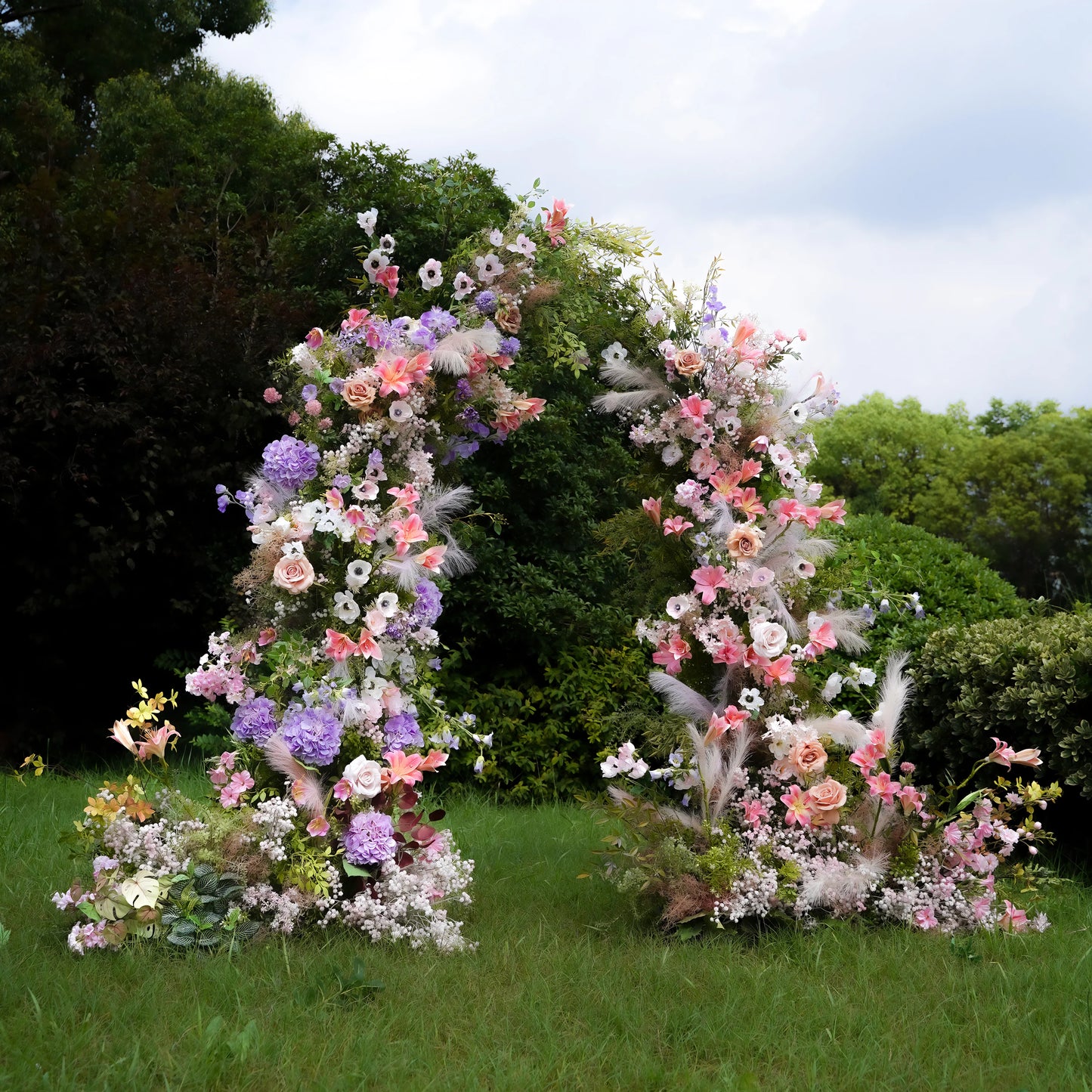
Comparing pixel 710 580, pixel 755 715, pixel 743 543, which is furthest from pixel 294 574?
pixel 755 715

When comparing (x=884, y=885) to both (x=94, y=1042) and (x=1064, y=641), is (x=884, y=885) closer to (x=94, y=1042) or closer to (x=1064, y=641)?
(x=1064, y=641)

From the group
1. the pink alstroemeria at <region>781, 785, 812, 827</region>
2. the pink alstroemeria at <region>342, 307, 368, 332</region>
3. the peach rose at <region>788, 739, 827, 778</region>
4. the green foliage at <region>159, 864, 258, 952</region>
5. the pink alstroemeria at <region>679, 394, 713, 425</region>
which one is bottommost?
the green foliage at <region>159, 864, 258, 952</region>

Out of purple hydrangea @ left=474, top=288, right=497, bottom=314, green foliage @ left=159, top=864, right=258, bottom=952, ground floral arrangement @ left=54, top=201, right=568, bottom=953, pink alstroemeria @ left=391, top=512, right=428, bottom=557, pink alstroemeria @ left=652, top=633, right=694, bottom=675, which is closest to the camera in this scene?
green foliage @ left=159, top=864, right=258, bottom=952

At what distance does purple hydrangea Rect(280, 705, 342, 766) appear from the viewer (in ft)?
12.7

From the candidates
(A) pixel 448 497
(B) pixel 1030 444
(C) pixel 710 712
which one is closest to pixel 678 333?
(A) pixel 448 497

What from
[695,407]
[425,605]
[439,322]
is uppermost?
[439,322]

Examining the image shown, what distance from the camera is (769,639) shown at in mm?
4031

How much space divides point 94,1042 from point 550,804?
4.03 metres

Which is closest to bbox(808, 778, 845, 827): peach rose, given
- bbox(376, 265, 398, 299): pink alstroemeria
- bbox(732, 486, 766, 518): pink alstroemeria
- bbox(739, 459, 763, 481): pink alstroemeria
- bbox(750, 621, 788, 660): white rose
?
bbox(750, 621, 788, 660): white rose

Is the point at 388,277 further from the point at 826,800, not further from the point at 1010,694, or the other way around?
the point at 1010,694

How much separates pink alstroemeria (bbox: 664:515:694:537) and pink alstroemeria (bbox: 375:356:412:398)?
1.14 meters

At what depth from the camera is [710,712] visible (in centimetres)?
425

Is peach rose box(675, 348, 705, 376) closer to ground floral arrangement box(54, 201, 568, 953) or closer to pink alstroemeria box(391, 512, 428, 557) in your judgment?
ground floral arrangement box(54, 201, 568, 953)

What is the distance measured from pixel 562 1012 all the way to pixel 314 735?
1311 millimetres
